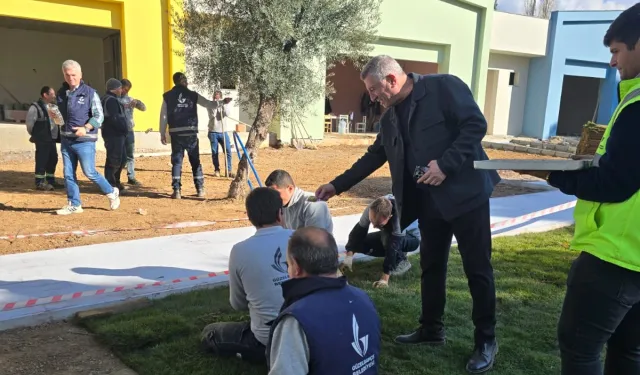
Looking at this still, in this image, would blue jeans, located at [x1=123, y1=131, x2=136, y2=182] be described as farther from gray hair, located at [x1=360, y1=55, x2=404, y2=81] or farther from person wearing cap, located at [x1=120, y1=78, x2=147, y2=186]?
gray hair, located at [x1=360, y1=55, x2=404, y2=81]

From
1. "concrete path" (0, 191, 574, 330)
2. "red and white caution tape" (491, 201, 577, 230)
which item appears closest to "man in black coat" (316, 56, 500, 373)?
"concrete path" (0, 191, 574, 330)

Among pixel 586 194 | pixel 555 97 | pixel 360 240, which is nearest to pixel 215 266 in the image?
pixel 360 240

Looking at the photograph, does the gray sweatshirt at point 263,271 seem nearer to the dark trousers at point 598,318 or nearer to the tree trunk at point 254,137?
the dark trousers at point 598,318

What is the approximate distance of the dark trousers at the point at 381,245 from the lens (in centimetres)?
468

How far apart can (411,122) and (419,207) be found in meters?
0.57

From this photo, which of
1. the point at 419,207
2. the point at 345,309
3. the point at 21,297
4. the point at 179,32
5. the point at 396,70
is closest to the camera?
the point at 345,309

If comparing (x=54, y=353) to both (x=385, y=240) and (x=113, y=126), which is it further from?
(x=113, y=126)

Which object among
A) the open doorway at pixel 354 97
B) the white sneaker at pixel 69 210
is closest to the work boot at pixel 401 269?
the white sneaker at pixel 69 210

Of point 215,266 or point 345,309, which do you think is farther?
point 215,266

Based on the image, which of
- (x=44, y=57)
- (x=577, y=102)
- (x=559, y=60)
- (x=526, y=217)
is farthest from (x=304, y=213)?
(x=577, y=102)

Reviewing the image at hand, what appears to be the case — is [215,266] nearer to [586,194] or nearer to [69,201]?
[69,201]

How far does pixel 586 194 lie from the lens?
6.37ft

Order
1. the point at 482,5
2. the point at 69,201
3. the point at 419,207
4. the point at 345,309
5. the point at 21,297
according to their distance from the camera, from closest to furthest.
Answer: the point at 345,309, the point at 419,207, the point at 21,297, the point at 69,201, the point at 482,5

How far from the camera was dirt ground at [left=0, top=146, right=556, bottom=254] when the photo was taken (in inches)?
235
